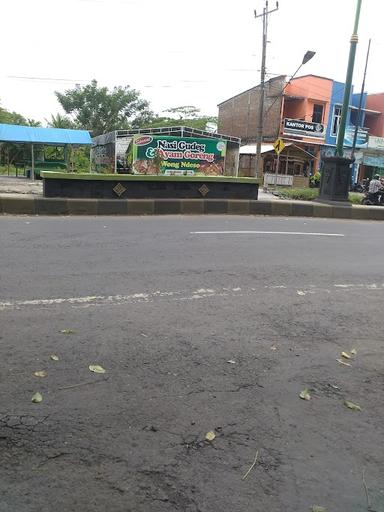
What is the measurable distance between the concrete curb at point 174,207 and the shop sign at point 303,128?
20.5 metres

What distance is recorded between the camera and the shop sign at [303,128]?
117ft

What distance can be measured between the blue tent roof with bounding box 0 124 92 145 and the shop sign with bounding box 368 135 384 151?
22.6 m

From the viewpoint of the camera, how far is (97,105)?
48.3m

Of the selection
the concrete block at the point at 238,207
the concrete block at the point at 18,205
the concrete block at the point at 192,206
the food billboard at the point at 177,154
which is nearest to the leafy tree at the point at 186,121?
the food billboard at the point at 177,154

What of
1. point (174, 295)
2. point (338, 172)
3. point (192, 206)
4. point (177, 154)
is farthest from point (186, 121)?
point (174, 295)

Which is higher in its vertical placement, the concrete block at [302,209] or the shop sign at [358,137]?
the shop sign at [358,137]

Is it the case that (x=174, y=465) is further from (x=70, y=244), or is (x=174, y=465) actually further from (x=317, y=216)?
(x=317, y=216)

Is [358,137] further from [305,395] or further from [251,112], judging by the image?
[305,395]

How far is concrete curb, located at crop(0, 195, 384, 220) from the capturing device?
456 inches

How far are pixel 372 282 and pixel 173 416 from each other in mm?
4557

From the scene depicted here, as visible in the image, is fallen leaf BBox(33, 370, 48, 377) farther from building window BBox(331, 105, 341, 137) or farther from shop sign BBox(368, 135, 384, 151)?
shop sign BBox(368, 135, 384, 151)

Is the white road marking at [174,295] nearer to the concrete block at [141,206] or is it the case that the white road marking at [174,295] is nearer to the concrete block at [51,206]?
the concrete block at [51,206]

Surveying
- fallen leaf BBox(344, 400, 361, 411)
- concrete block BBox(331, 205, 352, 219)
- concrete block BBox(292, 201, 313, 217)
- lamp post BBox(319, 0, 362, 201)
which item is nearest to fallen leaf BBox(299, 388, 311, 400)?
fallen leaf BBox(344, 400, 361, 411)

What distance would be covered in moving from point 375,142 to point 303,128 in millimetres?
7476
